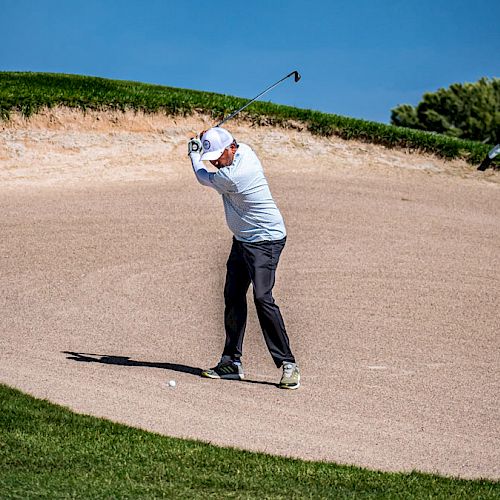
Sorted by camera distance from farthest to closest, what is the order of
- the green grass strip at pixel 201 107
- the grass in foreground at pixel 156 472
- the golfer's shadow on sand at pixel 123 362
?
the green grass strip at pixel 201 107 → the golfer's shadow on sand at pixel 123 362 → the grass in foreground at pixel 156 472

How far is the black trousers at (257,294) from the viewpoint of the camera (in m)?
9.62

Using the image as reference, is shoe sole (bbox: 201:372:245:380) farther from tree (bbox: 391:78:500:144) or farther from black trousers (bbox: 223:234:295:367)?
tree (bbox: 391:78:500:144)

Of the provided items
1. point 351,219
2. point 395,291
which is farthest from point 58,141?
point 395,291

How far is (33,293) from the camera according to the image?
1362cm

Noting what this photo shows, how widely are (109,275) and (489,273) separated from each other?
5700 mm

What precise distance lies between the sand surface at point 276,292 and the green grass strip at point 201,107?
279mm

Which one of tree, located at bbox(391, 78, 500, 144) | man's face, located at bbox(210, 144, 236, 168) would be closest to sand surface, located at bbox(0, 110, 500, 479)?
man's face, located at bbox(210, 144, 236, 168)

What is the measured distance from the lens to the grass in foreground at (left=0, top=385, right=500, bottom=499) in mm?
6289

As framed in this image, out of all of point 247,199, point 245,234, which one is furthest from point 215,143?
point 245,234

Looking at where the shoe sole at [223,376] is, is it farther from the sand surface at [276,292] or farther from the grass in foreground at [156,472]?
the grass in foreground at [156,472]

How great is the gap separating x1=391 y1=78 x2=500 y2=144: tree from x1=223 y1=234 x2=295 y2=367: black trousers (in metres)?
62.3

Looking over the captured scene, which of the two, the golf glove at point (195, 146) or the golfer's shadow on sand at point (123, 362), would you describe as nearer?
the golf glove at point (195, 146)

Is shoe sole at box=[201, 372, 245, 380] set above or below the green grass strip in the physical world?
below

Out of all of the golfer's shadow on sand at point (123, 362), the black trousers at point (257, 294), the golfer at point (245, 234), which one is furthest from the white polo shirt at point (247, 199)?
the golfer's shadow on sand at point (123, 362)
